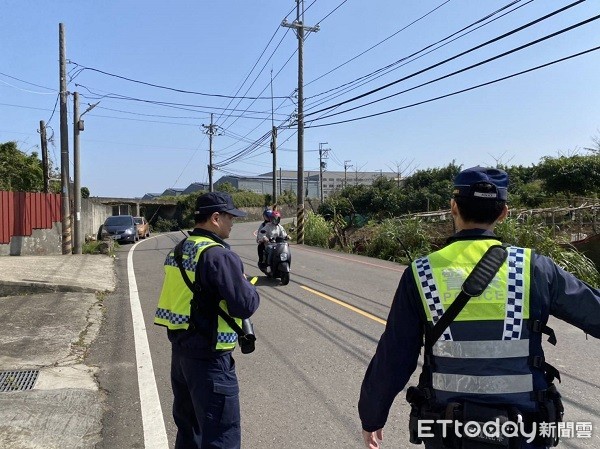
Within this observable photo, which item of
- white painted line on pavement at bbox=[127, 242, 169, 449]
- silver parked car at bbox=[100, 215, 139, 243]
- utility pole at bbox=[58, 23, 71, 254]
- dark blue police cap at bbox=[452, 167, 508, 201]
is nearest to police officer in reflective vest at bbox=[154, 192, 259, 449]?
white painted line on pavement at bbox=[127, 242, 169, 449]

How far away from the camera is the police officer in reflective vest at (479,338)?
1.83 meters

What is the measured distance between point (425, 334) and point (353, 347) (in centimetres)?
450

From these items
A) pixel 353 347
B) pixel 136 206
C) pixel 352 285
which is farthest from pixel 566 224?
pixel 136 206

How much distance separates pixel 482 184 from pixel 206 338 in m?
1.72

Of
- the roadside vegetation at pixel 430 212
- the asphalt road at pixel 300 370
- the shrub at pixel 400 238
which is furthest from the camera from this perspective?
the shrub at pixel 400 238

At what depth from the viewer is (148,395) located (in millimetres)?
4762

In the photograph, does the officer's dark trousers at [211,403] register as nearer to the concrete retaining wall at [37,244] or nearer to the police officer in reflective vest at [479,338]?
the police officer in reflective vest at [479,338]

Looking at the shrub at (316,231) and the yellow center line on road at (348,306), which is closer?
the yellow center line on road at (348,306)

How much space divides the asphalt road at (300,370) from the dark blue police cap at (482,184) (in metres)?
2.44

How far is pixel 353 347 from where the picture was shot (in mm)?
6332

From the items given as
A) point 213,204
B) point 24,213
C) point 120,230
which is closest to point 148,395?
point 213,204

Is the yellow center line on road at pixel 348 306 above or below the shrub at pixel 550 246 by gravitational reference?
below

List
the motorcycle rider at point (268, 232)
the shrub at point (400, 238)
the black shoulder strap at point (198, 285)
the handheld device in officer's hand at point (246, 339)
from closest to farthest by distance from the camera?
the black shoulder strap at point (198, 285) < the handheld device in officer's hand at point (246, 339) < the motorcycle rider at point (268, 232) < the shrub at point (400, 238)

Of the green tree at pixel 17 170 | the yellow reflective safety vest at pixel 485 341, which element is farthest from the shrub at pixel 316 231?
the yellow reflective safety vest at pixel 485 341
